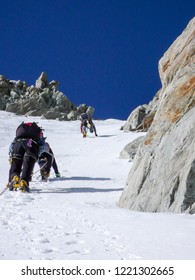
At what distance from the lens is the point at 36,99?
73.1 metres

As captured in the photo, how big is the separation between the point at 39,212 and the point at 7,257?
2531mm

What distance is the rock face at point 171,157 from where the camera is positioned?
5766 mm

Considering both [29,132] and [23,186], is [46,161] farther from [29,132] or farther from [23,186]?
[23,186]

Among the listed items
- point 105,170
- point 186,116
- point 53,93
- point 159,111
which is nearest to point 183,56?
point 159,111

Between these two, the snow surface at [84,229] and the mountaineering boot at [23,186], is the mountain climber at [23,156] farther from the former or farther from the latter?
the snow surface at [84,229]

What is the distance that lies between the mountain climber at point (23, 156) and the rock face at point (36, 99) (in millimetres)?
53101

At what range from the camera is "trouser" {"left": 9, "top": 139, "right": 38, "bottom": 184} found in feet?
30.1

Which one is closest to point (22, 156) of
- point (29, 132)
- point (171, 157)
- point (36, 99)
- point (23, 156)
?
point (23, 156)

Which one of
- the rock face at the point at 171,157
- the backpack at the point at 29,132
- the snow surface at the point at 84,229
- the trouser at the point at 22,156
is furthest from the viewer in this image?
the backpack at the point at 29,132

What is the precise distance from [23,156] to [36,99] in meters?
65.0

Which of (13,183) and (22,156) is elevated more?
Result: (22,156)

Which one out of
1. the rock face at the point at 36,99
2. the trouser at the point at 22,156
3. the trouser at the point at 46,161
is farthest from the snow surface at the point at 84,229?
the rock face at the point at 36,99
